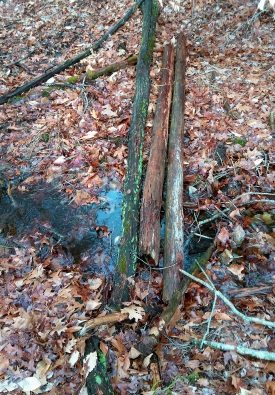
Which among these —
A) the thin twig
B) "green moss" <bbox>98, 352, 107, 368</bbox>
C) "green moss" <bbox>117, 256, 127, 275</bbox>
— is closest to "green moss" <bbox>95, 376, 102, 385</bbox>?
"green moss" <bbox>98, 352, 107, 368</bbox>

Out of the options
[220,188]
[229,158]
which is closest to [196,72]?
[229,158]

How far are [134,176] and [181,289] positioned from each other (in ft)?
6.09

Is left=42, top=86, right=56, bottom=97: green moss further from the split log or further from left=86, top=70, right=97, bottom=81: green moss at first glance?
the split log

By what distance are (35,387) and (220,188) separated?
11.3 ft

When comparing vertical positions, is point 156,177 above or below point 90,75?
below

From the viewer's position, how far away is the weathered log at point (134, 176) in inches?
151

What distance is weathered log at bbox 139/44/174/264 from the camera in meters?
4.02

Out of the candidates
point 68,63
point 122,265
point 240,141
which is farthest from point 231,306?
point 68,63

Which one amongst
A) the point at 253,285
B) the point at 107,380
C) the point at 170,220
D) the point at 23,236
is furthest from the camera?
the point at 23,236

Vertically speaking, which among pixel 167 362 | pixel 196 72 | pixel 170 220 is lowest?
pixel 167 362

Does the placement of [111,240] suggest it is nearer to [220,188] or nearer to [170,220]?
[170,220]

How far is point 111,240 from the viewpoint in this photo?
4.49 meters

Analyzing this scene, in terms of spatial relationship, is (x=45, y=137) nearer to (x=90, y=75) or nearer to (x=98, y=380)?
(x=90, y=75)

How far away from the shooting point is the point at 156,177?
4.64 metres
